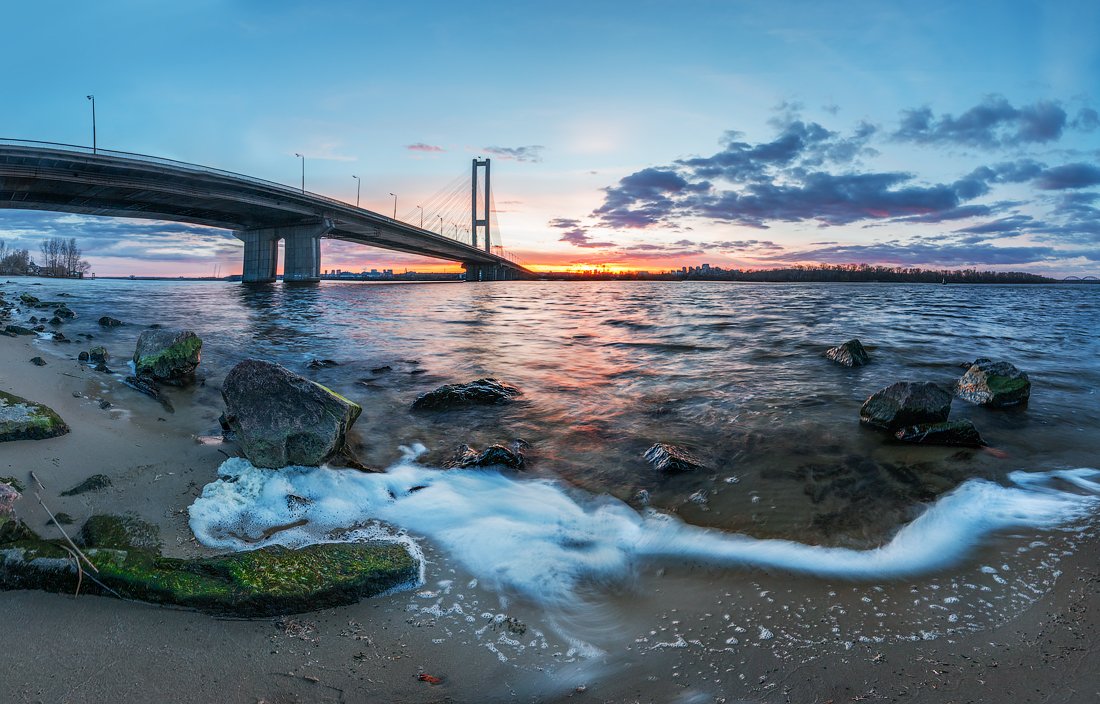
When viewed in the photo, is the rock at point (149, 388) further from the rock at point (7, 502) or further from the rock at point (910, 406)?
the rock at point (910, 406)

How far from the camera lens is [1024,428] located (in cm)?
639

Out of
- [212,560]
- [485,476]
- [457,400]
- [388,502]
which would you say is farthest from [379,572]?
[457,400]

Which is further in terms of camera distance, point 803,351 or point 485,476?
point 803,351

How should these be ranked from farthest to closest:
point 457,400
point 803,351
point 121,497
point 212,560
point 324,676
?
point 803,351
point 457,400
point 121,497
point 212,560
point 324,676

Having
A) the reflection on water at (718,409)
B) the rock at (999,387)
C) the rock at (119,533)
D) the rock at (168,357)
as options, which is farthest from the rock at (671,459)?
the rock at (168,357)

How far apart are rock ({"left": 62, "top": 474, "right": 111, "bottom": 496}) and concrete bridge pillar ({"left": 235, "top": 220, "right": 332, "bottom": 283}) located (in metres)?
56.5

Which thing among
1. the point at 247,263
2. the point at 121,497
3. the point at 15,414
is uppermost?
the point at 247,263

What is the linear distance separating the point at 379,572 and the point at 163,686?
99cm

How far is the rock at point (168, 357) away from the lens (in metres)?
7.46

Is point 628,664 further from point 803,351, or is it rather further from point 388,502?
point 803,351

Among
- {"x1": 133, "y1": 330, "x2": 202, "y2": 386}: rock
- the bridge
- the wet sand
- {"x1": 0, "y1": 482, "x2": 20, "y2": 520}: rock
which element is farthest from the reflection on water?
the bridge

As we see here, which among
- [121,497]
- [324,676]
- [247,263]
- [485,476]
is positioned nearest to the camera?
[324,676]

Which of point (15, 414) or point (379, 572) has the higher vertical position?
point (15, 414)

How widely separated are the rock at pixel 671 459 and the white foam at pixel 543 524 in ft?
3.00
